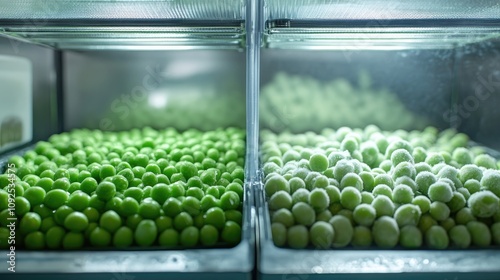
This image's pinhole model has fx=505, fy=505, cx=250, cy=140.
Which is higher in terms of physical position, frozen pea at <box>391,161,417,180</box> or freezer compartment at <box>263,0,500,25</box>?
freezer compartment at <box>263,0,500,25</box>

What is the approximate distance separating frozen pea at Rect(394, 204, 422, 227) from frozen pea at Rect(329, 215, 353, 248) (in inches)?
5.6

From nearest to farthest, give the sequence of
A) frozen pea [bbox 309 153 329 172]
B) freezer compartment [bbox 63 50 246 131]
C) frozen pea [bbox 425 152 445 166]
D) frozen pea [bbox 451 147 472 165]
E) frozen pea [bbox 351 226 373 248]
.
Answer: frozen pea [bbox 351 226 373 248] → frozen pea [bbox 309 153 329 172] → frozen pea [bbox 425 152 445 166] → frozen pea [bbox 451 147 472 165] → freezer compartment [bbox 63 50 246 131]

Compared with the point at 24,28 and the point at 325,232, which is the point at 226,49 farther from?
the point at 325,232

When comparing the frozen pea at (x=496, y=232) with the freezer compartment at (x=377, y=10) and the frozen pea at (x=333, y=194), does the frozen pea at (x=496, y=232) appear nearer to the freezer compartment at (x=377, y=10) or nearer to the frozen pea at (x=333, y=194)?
the frozen pea at (x=333, y=194)

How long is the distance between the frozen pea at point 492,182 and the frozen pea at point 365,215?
0.42 metres

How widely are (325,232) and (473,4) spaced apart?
0.88 metres

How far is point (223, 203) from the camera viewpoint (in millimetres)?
1522

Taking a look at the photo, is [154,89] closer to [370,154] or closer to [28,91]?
[28,91]

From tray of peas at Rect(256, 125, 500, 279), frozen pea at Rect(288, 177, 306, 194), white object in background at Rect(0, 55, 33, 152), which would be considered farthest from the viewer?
white object in background at Rect(0, 55, 33, 152)

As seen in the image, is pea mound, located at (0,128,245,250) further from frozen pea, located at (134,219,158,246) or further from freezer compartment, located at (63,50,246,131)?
freezer compartment, located at (63,50,246,131)

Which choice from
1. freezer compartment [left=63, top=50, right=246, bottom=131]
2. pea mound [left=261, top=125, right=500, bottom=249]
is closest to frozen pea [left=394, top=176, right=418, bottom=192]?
pea mound [left=261, top=125, right=500, bottom=249]

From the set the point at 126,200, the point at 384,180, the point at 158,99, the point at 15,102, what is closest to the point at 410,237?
the point at 384,180

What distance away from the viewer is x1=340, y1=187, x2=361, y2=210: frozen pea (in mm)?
1448

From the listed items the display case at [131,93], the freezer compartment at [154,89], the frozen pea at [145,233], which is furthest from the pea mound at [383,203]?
the freezer compartment at [154,89]
